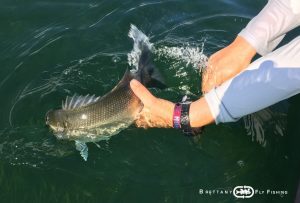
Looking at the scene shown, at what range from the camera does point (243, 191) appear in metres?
4.48

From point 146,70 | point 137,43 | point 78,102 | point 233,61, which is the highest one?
point 137,43

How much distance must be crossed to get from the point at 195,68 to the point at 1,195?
2703 millimetres

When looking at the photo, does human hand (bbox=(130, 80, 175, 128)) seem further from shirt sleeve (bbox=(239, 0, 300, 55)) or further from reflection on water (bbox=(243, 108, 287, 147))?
reflection on water (bbox=(243, 108, 287, 147))

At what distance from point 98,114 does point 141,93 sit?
60 cm

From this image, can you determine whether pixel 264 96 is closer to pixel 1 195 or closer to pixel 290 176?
pixel 290 176

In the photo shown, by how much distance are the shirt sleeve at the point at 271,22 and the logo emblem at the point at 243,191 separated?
133cm

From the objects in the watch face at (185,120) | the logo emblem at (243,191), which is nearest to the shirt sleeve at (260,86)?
the watch face at (185,120)

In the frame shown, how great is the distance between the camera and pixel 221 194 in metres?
4.46

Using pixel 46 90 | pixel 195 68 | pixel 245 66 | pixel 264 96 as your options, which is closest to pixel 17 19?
pixel 46 90

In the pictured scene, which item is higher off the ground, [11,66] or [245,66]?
[11,66]

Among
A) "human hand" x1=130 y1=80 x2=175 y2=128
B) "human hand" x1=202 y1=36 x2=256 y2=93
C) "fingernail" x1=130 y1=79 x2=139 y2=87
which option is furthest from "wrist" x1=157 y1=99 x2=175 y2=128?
"human hand" x1=202 y1=36 x2=256 y2=93

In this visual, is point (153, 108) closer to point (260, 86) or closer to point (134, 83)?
point (134, 83)

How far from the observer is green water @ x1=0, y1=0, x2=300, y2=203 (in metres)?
4.57

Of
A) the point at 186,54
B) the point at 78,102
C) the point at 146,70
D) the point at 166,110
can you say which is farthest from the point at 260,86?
the point at 186,54
